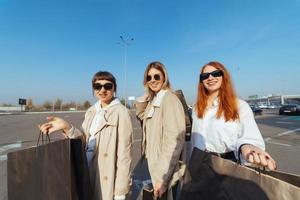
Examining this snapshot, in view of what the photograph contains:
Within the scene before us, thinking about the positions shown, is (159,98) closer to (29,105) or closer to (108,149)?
(108,149)

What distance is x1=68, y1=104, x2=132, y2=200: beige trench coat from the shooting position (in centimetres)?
234

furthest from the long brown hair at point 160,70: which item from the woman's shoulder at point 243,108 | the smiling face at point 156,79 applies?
the woman's shoulder at point 243,108

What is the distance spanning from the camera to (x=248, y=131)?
1.87 meters

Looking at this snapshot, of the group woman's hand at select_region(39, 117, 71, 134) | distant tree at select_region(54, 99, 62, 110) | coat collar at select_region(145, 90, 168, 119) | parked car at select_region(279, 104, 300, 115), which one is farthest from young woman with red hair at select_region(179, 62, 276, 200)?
distant tree at select_region(54, 99, 62, 110)

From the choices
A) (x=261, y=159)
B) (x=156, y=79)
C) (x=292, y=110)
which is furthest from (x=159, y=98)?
(x=292, y=110)

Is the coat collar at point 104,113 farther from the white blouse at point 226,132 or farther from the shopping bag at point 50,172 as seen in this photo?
the white blouse at point 226,132

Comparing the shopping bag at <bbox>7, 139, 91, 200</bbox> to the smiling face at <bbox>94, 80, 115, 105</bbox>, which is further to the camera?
the smiling face at <bbox>94, 80, 115, 105</bbox>

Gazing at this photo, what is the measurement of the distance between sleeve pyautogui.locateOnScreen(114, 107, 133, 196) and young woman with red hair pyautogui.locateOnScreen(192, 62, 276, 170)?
0.63m

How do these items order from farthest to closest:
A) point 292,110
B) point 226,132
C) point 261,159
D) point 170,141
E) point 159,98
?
1. point 292,110
2. point 159,98
3. point 170,141
4. point 226,132
5. point 261,159

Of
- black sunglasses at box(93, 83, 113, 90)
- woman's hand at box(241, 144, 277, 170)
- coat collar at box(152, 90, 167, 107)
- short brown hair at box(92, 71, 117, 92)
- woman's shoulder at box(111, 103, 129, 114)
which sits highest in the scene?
short brown hair at box(92, 71, 117, 92)

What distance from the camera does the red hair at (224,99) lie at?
6.58 feet

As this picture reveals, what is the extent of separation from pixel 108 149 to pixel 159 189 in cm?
62

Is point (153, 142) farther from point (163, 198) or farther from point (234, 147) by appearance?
point (234, 147)

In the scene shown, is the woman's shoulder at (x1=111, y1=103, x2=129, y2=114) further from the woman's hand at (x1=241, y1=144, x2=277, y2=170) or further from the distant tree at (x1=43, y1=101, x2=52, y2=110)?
the distant tree at (x1=43, y1=101, x2=52, y2=110)
